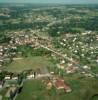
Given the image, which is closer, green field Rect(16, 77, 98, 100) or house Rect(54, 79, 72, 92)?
green field Rect(16, 77, 98, 100)

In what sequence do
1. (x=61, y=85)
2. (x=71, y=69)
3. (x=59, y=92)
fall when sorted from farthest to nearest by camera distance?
(x=71, y=69)
(x=61, y=85)
(x=59, y=92)

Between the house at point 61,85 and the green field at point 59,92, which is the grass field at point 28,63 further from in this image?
the house at point 61,85

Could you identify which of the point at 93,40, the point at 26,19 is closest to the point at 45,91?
the point at 93,40

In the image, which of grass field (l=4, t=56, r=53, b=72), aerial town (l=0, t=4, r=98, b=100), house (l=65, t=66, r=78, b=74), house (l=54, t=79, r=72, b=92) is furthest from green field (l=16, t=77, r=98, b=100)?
grass field (l=4, t=56, r=53, b=72)

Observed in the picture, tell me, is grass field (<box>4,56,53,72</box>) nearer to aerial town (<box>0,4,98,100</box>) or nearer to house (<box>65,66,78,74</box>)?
aerial town (<box>0,4,98,100</box>)

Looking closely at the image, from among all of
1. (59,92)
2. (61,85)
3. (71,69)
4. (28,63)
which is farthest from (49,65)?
(59,92)

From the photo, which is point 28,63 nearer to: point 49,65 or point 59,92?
point 49,65

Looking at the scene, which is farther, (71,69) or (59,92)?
(71,69)
